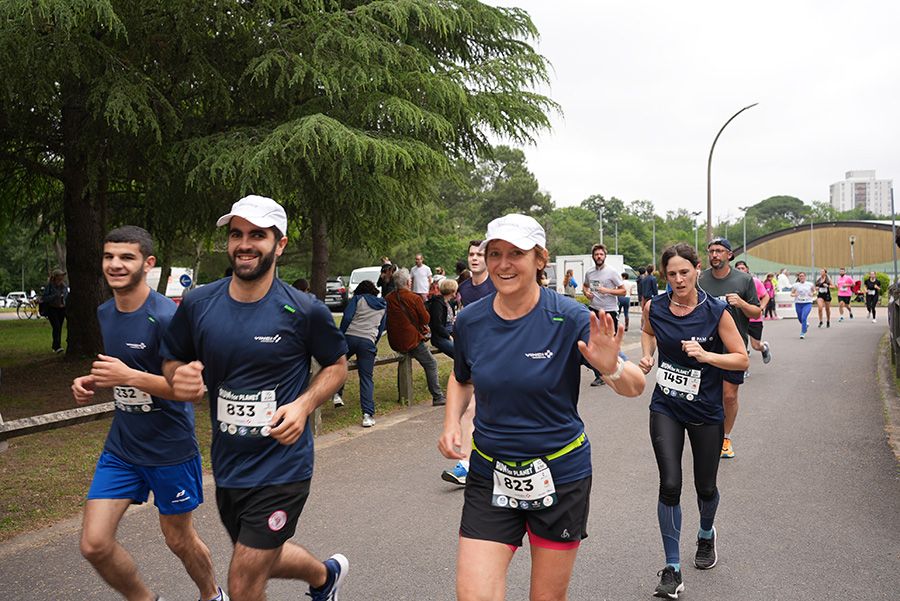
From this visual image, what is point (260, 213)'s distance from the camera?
136 inches

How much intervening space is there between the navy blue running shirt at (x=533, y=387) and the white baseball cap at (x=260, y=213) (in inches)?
38.2

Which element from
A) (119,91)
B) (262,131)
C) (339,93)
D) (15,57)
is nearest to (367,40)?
(339,93)

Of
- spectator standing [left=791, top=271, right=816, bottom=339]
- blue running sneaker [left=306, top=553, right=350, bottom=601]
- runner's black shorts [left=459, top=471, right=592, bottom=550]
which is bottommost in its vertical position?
spectator standing [left=791, top=271, right=816, bottom=339]

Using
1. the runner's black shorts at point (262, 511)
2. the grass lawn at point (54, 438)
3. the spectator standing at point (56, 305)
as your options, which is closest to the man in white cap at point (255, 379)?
the runner's black shorts at point (262, 511)

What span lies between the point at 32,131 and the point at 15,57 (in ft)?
16.2

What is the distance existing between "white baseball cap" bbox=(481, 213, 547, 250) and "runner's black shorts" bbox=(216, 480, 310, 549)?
4.34 ft

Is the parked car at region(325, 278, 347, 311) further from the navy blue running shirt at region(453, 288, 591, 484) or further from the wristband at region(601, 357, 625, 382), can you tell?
the wristband at region(601, 357, 625, 382)

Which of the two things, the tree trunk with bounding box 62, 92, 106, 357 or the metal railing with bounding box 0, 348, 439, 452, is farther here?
the tree trunk with bounding box 62, 92, 106, 357

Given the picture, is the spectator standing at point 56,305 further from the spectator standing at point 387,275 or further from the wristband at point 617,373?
the wristband at point 617,373

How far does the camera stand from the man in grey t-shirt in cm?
1332

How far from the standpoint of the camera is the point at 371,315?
10836 millimetres

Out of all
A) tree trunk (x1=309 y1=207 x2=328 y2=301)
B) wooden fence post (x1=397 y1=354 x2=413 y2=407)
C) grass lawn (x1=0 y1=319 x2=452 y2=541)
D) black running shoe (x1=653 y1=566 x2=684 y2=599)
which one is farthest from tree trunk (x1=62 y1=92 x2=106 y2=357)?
black running shoe (x1=653 y1=566 x2=684 y2=599)

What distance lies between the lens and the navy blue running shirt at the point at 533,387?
10.7 ft

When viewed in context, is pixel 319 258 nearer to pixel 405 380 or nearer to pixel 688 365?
pixel 405 380
